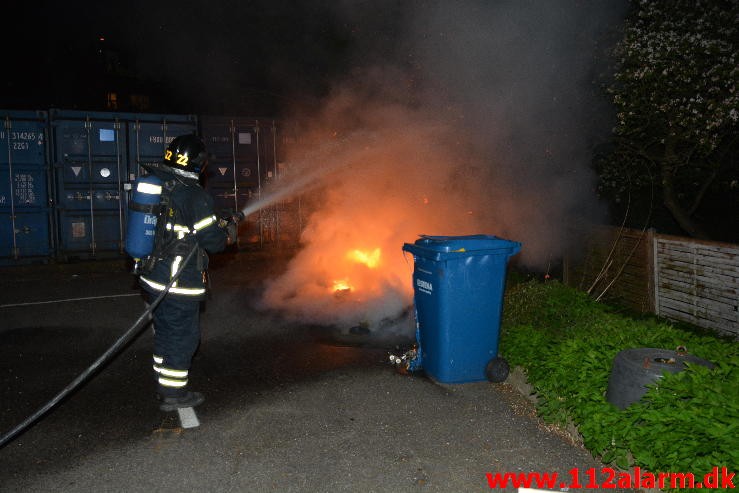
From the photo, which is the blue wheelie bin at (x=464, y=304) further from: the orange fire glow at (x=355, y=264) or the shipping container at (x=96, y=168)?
the shipping container at (x=96, y=168)

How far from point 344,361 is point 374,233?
3.21 meters

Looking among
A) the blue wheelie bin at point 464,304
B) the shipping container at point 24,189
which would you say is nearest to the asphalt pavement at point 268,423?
the blue wheelie bin at point 464,304

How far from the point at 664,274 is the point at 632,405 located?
11.4 feet

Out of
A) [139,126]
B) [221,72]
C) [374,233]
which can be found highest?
[221,72]

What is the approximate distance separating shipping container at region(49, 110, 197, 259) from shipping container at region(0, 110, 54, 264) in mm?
198

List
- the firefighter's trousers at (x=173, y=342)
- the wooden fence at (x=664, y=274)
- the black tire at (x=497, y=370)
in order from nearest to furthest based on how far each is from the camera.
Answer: the firefighter's trousers at (x=173, y=342), the black tire at (x=497, y=370), the wooden fence at (x=664, y=274)

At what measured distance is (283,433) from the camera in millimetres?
3977

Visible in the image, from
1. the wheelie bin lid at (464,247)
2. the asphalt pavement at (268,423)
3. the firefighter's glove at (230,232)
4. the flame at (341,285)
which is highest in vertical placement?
the firefighter's glove at (230,232)

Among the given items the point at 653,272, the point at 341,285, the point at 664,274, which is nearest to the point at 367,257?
the point at 341,285

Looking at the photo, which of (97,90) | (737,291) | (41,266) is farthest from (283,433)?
(97,90)

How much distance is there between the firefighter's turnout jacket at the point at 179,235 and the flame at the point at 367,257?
3964mm

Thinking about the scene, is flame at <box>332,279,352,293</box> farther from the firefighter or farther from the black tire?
the firefighter

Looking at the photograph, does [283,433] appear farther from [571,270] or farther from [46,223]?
[46,223]

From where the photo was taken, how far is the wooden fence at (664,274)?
18.2 ft
